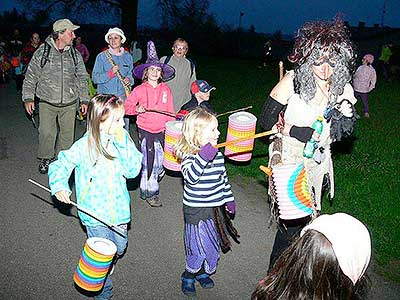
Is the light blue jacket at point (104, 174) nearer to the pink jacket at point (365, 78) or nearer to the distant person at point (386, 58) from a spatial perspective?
the pink jacket at point (365, 78)

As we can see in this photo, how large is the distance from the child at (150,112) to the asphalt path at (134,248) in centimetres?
62

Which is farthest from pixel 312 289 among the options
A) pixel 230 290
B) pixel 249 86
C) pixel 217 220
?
pixel 249 86

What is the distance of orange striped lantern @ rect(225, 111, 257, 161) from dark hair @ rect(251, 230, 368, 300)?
322cm

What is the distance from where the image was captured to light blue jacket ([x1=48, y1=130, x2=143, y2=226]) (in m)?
4.10

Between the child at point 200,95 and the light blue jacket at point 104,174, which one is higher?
the child at point 200,95

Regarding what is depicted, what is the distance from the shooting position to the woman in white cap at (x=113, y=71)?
24.1 feet

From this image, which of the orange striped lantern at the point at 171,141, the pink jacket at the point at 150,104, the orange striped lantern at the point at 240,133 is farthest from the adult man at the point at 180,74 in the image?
the orange striped lantern at the point at 240,133

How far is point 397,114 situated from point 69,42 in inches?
417

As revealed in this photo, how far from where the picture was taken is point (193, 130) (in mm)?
4168

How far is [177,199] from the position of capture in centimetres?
689

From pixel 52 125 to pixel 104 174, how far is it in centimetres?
358

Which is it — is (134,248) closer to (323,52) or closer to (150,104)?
(150,104)

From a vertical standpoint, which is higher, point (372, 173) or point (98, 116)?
point (98, 116)

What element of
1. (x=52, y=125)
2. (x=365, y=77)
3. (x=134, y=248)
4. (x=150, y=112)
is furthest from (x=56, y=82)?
(x=365, y=77)
